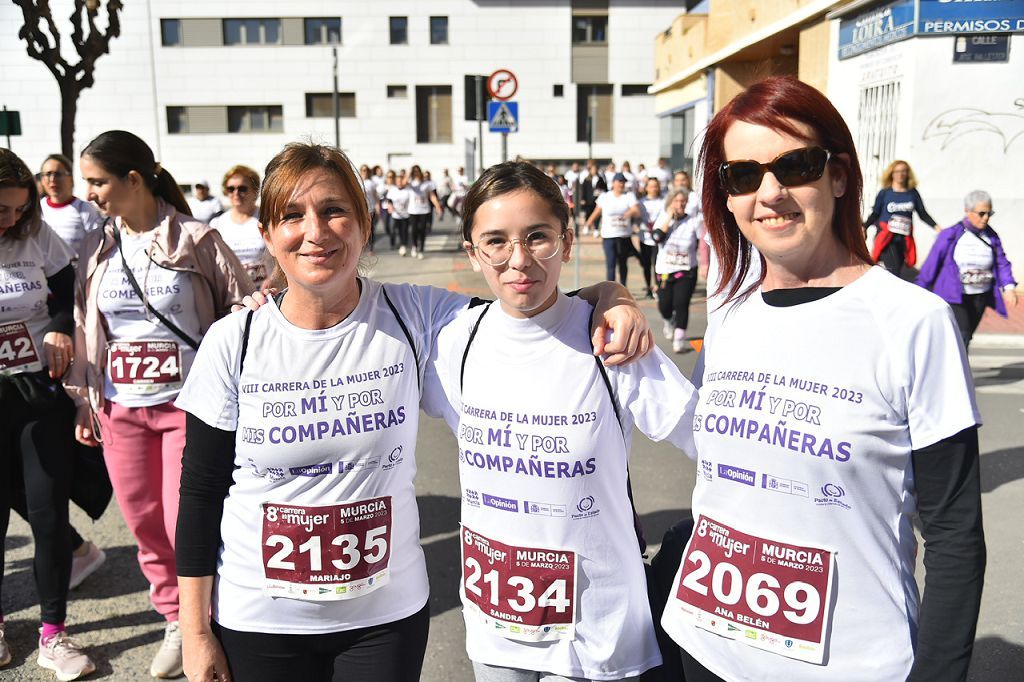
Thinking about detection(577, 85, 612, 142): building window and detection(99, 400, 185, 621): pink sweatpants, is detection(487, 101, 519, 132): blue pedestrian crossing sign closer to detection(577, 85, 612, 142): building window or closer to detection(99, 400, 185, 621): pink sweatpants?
detection(99, 400, 185, 621): pink sweatpants

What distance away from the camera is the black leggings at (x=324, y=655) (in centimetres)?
220

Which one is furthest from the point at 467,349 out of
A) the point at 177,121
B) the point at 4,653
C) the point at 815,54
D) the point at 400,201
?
the point at 177,121

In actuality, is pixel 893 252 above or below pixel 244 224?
below

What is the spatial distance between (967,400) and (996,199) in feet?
44.1

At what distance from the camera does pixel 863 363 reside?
172cm

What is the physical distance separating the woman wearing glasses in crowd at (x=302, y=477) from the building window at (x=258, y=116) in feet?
145

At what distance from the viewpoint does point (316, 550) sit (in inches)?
86.4

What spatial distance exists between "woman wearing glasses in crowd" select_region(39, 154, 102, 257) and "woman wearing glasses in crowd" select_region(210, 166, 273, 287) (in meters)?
1.07

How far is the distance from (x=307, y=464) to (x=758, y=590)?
1.11m

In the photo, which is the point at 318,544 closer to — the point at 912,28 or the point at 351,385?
the point at 351,385

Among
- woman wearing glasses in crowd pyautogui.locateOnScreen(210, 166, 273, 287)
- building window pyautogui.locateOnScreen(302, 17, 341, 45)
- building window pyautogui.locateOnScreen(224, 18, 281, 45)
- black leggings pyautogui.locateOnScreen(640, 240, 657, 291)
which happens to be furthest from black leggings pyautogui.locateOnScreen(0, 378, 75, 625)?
building window pyautogui.locateOnScreen(224, 18, 281, 45)

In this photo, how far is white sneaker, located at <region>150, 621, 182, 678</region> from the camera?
3602 millimetres

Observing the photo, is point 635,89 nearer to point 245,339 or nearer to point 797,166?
point 245,339

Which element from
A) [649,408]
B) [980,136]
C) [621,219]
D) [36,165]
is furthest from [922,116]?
[36,165]
